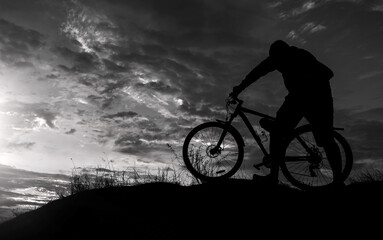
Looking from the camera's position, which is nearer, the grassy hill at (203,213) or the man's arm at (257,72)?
the grassy hill at (203,213)

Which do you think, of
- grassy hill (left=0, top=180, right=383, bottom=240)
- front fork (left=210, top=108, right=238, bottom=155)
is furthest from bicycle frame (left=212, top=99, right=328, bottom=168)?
grassy hill (left=0, top=180, right=383, bottom=240)

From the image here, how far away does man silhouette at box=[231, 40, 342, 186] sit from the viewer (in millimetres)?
6359

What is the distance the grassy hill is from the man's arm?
186 cm

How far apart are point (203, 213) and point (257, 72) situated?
288cm

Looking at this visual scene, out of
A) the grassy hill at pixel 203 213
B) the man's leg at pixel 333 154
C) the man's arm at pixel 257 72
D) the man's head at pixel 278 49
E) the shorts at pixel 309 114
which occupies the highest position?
the man's head at pixel 278 49

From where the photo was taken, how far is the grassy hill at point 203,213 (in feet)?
15.9

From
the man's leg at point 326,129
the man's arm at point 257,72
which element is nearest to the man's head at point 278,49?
the man's arm at point 257,72

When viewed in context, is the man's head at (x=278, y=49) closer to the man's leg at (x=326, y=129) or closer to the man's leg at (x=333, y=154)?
the man's leg at (x=326, y=129)

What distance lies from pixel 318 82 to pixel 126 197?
12.6 ft

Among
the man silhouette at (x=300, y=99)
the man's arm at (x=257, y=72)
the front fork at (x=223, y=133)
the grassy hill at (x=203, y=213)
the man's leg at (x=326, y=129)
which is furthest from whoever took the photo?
the front fork at (x=223, y=133)

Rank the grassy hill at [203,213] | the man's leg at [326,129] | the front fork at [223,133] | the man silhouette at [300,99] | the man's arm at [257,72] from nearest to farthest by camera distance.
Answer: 1. the grassy hill at [203,213]
2. the man silhouette at [300,99]
3. the man's leg at [326,129]
4. the man's arm at [257,72]
5. the front fork at [223,133]

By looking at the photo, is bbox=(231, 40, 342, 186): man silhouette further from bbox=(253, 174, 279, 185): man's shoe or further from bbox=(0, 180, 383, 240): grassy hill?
bbox=(0, 180, 383, 240): grassy hill

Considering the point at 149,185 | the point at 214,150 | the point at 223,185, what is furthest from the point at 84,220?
the point at 214,150

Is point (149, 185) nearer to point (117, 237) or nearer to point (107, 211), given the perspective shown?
point (107, 211)
